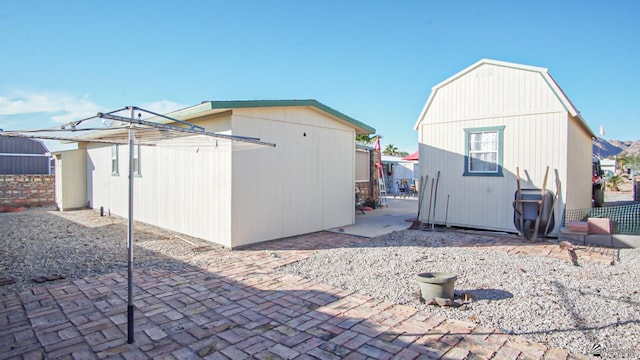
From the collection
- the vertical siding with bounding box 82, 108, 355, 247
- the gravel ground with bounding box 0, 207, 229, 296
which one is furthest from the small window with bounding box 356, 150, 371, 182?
the gravel ground with bounding box 0, 207, 229, 296

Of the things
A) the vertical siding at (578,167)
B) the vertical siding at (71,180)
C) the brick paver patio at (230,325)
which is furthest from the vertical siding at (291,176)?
the vertical siding at (71,180)

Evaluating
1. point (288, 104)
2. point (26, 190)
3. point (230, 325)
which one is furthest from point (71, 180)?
point (230, 325)

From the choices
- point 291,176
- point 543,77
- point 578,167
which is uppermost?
point 543,77

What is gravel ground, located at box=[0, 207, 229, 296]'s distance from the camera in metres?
5.04

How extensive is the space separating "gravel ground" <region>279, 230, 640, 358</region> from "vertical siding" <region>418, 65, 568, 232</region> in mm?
2139

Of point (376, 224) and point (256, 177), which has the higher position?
point (256, 177)

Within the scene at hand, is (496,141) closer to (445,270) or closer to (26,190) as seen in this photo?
(445,270)

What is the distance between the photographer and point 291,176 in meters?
7.56

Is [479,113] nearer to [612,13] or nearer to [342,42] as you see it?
[612,13]

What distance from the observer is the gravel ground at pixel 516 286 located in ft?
10.2

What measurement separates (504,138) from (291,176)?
4.96m

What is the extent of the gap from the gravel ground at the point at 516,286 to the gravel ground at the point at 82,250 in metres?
2.20

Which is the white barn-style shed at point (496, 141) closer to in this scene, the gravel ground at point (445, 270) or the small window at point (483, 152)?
the small window at point (483, 152)

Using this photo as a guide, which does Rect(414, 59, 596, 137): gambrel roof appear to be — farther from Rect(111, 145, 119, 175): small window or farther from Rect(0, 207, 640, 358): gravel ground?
Rect(111, 145, 119, 175): small window
